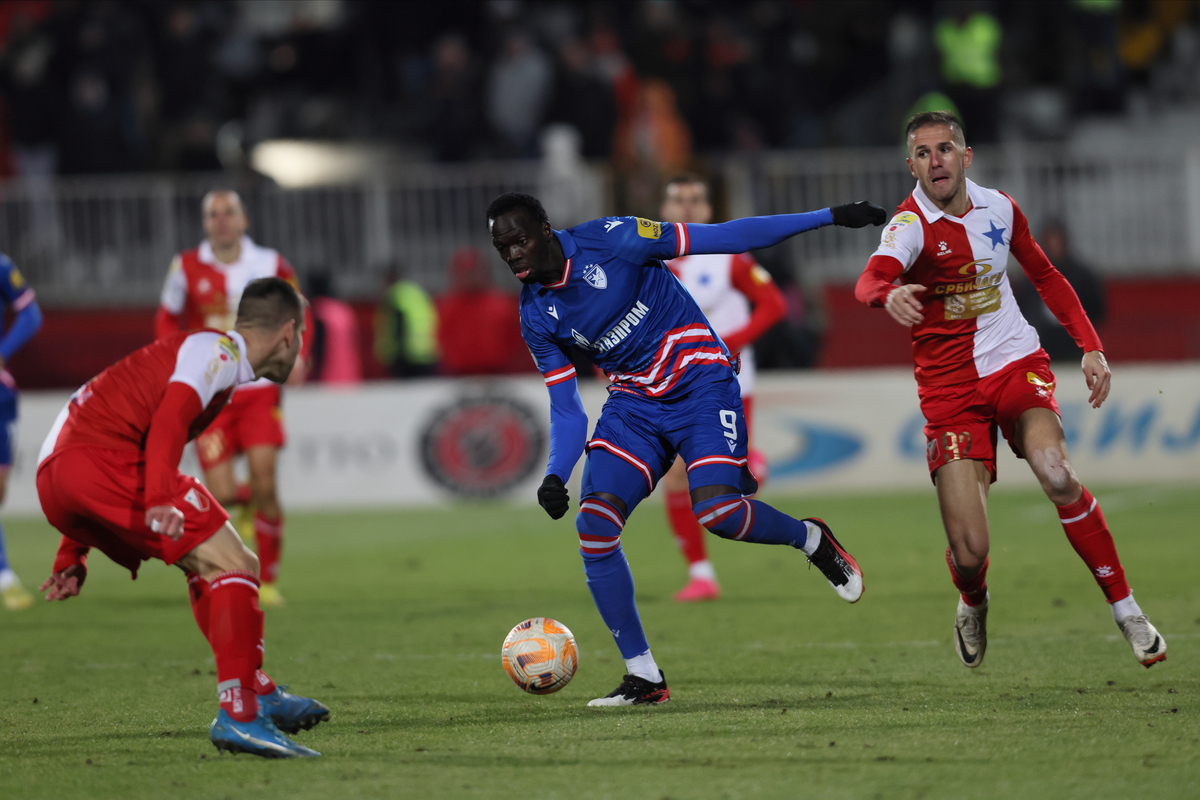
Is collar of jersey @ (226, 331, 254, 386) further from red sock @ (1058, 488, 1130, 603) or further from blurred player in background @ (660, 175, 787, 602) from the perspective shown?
blurred player in background @ (660, 175, 787, 602)

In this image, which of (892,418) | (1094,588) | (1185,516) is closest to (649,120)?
(892,418)

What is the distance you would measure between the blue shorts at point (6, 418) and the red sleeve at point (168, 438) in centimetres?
523

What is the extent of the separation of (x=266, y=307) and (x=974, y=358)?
289 centimetres

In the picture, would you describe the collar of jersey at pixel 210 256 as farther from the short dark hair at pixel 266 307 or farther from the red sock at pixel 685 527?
the short dark hair at pixel 266 307

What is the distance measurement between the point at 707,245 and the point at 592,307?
520 millimetres

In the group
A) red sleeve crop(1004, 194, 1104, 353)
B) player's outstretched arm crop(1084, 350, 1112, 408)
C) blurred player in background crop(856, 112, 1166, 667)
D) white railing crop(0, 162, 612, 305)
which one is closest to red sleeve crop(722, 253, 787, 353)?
blurred player in background crop(856, 112, 1166, 667)

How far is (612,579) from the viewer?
6.01m

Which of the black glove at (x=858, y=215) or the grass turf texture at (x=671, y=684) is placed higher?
the black glove at (x=858, y=215)

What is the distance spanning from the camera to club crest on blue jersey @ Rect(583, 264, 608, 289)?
241 inches

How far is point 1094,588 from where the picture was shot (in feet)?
29.3

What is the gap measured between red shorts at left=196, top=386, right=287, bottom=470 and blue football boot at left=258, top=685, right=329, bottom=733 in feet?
14.1

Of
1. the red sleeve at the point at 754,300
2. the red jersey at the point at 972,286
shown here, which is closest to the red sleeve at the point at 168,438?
the red jersey at the point at 972,286

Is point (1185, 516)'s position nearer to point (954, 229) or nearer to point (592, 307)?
point (954, 229)

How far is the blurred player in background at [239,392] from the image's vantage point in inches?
368
